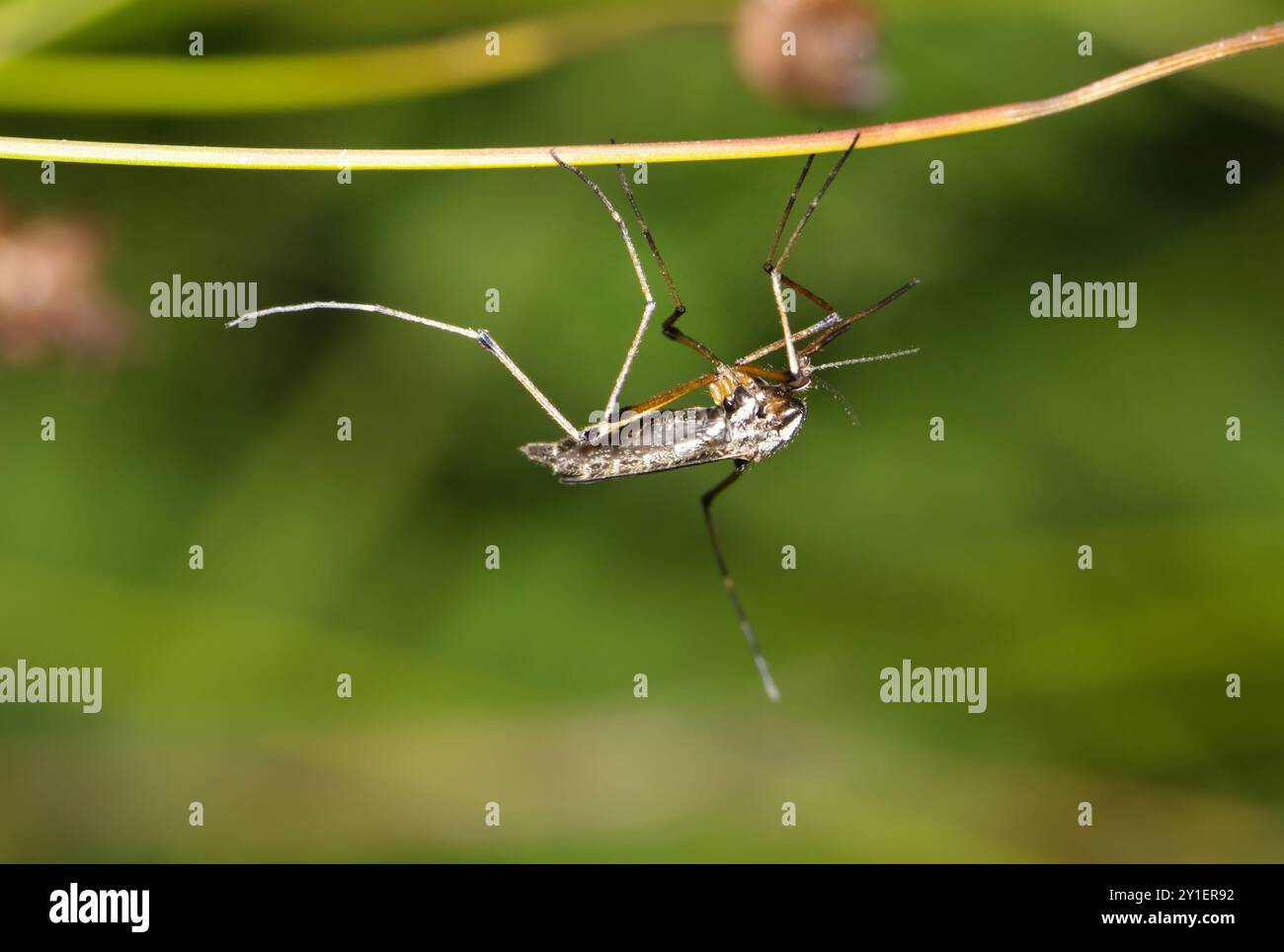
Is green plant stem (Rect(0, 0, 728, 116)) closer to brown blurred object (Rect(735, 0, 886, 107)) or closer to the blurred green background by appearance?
brown blurred object (Rect(735, 0, 886, 107))

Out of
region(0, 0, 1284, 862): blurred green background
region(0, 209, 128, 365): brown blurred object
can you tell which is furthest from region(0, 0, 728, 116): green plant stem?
region(0, 0, 1284, 862): blurred green background

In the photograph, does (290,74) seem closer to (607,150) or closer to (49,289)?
(49,289)

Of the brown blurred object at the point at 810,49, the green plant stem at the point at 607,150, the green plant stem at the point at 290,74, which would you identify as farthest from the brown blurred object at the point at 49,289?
the brown blurred object at the point at 810,49

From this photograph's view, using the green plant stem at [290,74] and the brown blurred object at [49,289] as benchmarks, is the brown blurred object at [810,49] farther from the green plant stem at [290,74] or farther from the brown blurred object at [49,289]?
the brown blurred object at [49,289]

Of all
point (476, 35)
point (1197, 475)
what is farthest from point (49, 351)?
point (1197, 475)

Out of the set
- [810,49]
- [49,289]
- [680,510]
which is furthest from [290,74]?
[680,510]

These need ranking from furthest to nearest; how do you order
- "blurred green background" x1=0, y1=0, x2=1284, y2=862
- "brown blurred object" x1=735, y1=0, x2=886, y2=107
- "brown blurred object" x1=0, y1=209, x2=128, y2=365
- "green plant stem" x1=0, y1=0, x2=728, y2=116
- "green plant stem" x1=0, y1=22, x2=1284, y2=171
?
"blurred green background" x1=0, y1=0, x2=1284, y2=862 < "green plant stem" x1=0, y1=0, x2=728, y2=116 < "brown blurred object" x1=0, y1=209, x2=128, y2=365 < "brown blurred object" x1=735, y1=0, x2=886, y2=107 < "green plant stem" x1=0, y1=22, x2=1284, y2=171

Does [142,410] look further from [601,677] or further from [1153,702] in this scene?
[1153,702]
